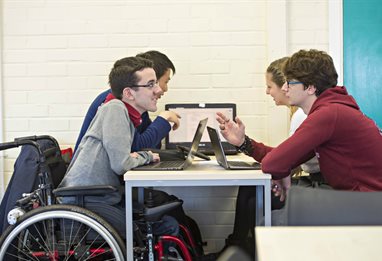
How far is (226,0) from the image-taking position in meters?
3.26

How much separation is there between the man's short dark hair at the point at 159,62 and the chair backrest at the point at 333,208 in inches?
71.0

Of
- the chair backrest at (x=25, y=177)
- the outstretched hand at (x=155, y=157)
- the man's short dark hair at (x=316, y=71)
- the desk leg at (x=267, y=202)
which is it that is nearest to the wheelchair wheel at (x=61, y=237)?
the chair backrest at (x=25, y=177)

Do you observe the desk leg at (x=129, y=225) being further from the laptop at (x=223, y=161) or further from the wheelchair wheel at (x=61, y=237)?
the laptop at (x=223, y=161)

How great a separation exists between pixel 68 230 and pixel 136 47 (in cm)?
161

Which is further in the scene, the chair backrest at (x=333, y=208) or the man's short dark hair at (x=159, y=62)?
the man's short dark hair at (x=159, y=62)

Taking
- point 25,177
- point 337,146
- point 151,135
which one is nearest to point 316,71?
point 337,146

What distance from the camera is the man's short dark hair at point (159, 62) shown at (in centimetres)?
297

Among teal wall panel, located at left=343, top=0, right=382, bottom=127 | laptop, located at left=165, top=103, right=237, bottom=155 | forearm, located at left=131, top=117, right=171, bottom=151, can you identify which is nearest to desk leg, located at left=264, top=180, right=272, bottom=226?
forearm, located at left=131, top=117, right=171, bottom=151

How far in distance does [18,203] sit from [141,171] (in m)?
0.56

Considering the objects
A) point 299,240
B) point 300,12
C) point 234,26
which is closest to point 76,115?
point 234,26

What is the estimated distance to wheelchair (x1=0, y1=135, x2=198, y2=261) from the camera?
193 cm

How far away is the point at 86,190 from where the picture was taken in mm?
1990

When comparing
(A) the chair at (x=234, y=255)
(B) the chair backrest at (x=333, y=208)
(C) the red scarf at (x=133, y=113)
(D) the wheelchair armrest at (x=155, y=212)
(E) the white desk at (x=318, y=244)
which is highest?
(C) the red scarf at (x=133, y=113)

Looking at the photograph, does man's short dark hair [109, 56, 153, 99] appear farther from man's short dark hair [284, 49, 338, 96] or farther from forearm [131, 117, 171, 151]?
man's short dark hair [284, 49, 338, 96]
